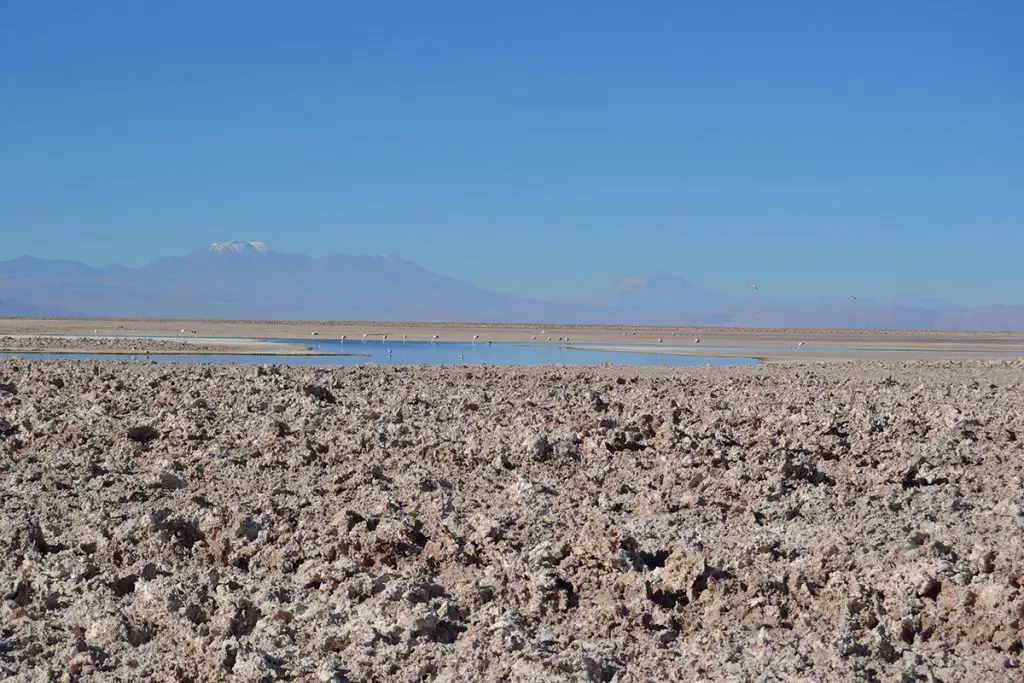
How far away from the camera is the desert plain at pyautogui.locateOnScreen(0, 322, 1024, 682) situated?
4570mm

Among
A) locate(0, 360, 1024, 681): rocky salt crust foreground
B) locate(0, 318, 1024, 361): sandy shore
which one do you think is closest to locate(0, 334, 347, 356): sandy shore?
locate(0, 318, 1024, 361): sandy shore

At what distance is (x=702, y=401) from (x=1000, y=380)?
10628 mm

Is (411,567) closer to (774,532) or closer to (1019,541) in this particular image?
(774,532)

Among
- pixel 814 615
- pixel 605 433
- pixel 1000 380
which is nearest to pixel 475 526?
pixel 814 615

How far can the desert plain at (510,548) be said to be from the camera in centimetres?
457

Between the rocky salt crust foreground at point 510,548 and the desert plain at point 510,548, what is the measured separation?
0.6 inches

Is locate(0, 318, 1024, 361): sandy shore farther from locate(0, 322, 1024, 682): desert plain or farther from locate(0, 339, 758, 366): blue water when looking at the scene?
locate(0, 322, 1024, 682): desert plain

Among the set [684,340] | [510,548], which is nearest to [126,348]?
[510,548]

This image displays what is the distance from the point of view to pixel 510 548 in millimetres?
5605

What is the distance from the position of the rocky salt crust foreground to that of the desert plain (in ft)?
0.05

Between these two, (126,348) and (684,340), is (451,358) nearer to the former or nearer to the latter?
(126,348)

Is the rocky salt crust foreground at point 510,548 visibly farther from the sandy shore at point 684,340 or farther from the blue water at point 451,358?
the sandy shore at point 684,340

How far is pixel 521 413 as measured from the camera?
991 cm

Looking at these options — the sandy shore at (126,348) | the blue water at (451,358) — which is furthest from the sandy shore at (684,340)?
the sandy shore at (126,348)
